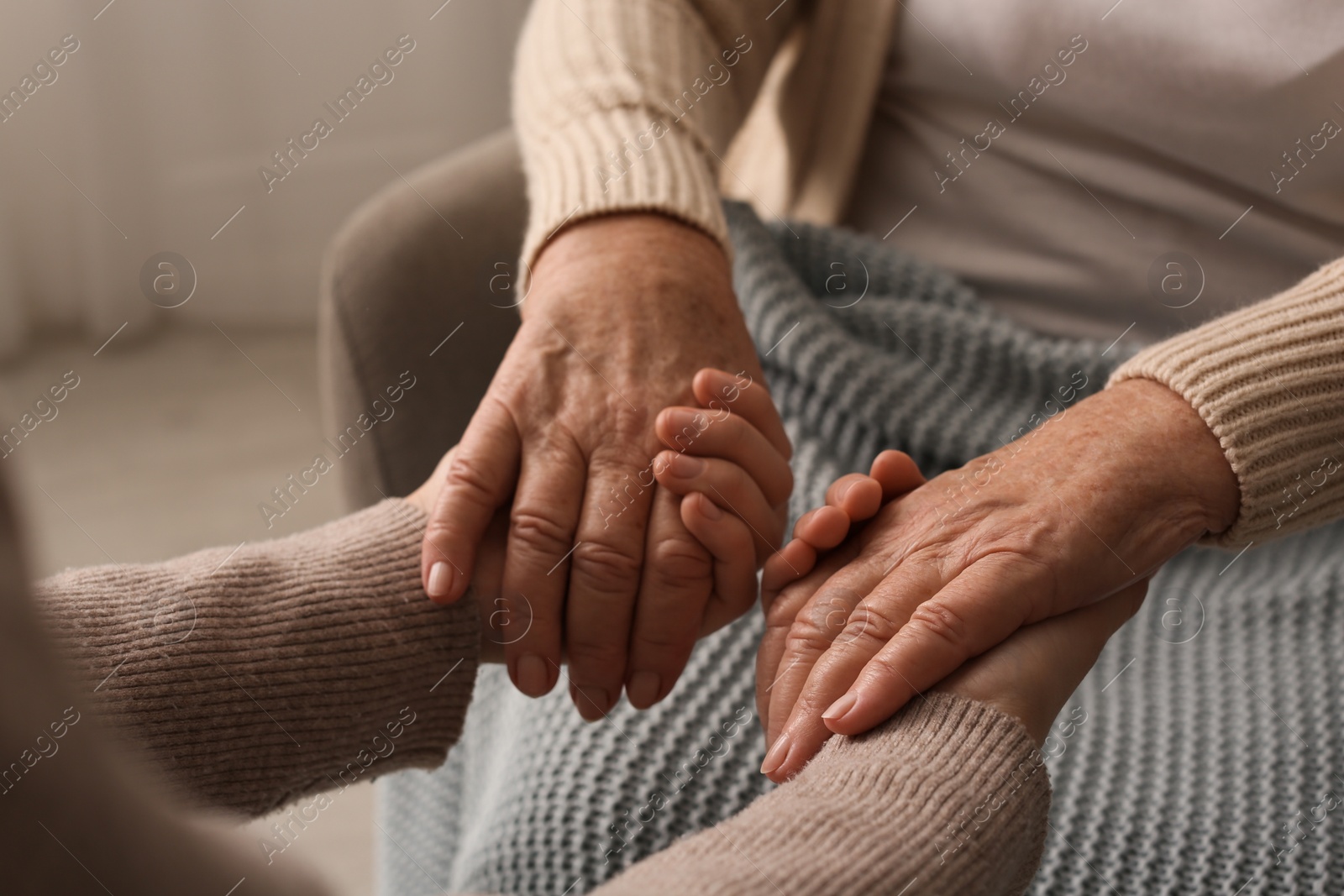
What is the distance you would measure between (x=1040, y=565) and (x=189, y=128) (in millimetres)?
1800

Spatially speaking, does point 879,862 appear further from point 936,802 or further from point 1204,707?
point 1204,707

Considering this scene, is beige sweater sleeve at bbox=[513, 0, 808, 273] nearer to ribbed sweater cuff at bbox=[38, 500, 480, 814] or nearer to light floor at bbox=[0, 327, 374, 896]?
ribbed sweater cuff at bbox=[38, 500, 480, 814]

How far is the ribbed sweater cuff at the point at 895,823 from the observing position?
0.41 m

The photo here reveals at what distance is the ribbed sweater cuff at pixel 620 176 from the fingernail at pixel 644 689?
1.02 ft

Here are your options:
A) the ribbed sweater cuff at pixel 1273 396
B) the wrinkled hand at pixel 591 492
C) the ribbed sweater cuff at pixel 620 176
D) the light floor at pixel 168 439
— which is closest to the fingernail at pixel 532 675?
the wrinkled hand at pixel 591 492

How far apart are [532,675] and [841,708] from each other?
0.21 m

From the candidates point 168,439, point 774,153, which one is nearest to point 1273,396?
point 774,153

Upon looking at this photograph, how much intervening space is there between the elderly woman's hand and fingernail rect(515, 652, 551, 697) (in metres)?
0.14

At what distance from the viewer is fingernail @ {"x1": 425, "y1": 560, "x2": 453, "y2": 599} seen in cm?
62

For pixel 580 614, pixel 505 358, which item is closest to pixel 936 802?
pixel 580 614

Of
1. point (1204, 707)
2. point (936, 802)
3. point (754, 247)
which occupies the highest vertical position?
point (754, 247)

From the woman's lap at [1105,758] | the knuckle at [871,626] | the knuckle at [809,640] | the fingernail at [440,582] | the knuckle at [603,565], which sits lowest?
the woman's lap at [1105,758]

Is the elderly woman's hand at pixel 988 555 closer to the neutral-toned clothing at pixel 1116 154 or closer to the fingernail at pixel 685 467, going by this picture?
the fingernail at pixel 685 467

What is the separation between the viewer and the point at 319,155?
6.56 feet
